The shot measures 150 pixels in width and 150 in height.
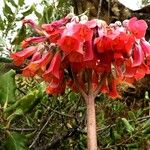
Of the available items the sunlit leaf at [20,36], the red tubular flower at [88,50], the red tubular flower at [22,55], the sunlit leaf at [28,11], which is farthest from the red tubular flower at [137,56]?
the sunlit leaf at [28,11]

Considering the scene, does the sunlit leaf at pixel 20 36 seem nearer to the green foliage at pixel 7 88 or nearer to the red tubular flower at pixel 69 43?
the green foliage at pixel 7 88

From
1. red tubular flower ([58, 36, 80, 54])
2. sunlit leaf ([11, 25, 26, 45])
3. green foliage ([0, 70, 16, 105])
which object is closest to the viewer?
red tubular flower ([58, 36, 80, 54])

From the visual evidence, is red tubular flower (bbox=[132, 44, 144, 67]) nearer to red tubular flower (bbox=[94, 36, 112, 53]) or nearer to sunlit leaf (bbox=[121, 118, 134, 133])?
red tubular flower (bbox=[94, 36, 112, 53])

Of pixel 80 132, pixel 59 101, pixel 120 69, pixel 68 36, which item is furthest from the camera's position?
pixel 59 101

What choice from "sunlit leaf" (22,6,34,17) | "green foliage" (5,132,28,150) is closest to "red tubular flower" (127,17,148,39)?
"green foliage" (5,132,28,150)

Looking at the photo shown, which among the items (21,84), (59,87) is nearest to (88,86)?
(59,87)

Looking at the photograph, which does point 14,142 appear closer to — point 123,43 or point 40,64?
point 40,64

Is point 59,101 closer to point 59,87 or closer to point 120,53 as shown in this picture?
point 59,87

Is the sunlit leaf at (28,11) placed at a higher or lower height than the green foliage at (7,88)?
higher
